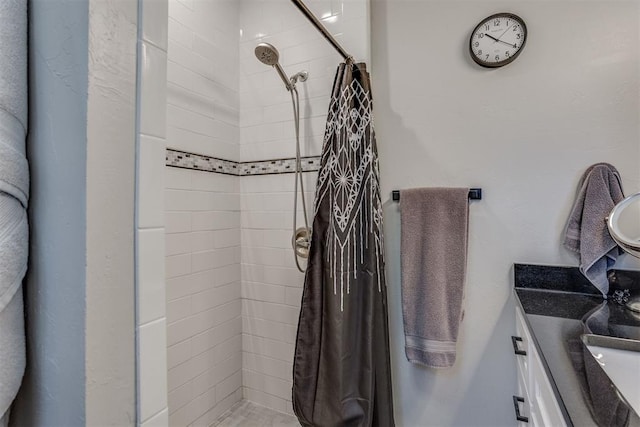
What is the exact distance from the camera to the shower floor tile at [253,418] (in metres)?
1.69

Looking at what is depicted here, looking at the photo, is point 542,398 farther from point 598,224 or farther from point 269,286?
point 269,286

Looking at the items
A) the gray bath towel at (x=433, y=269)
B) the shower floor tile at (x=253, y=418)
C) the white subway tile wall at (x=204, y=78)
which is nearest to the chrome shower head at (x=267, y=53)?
the white subway tile wall at (x=204, y=78)

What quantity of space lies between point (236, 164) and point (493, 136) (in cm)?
140

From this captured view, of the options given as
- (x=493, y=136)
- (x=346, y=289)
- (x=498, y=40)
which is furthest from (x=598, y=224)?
(x=346, y=289)

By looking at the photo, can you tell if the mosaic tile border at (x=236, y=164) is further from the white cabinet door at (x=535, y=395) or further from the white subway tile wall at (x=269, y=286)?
the white cabinet door at (x=535, y=395)

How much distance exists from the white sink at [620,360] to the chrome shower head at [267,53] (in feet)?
4.96

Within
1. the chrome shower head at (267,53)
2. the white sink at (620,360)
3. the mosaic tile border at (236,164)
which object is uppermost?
the chrome shower head at (267,53)

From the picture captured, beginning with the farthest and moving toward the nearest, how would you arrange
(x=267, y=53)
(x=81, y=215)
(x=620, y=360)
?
1. (x=267, y=53)
2. (x=620, y=360)
3. (x=81, y=215)

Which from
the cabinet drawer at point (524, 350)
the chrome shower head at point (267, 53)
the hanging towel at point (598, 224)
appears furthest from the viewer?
the chrome shower head at point (267, 53)

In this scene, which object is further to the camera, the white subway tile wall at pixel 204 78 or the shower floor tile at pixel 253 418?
the shower floor tile at pixel 253 418

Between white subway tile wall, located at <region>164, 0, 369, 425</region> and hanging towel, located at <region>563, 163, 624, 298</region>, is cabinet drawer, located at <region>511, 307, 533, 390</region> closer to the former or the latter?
hanging towel, located at <region>563, 163, 624, 298</region>

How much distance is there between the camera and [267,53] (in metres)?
1.37

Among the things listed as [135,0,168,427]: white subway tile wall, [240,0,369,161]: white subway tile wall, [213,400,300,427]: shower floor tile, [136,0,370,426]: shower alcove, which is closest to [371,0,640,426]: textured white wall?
[240,0,369,161]: white subway tile wall

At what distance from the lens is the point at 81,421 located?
1.45 feet
